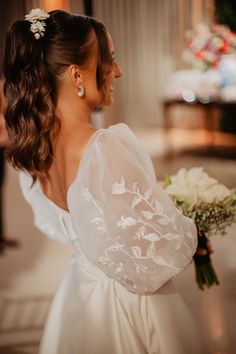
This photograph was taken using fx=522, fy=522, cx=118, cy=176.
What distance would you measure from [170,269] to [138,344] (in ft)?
0.85

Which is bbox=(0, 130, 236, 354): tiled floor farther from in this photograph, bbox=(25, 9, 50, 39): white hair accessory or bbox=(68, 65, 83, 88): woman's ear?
bbox=(25, 9, 50, 39): white hair accessory

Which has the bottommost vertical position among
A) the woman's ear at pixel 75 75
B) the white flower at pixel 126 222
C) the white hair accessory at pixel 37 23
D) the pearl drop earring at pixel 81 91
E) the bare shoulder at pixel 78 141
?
the white flower at pixel 126 222

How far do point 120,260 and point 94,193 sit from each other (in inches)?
8.1

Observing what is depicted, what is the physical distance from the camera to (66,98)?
1453 millimetres

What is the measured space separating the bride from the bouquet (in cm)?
20

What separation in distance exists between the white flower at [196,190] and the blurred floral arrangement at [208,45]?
125 inches

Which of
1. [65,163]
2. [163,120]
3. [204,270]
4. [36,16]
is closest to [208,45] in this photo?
[163,120]

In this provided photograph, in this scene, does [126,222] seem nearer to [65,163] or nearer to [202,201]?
[65,163]

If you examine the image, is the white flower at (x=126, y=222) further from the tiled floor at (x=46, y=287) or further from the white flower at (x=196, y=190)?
the tiled floor at (x=46, y=287)

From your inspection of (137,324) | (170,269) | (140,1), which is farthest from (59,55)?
(140,1)

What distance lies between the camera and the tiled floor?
2.60 metres

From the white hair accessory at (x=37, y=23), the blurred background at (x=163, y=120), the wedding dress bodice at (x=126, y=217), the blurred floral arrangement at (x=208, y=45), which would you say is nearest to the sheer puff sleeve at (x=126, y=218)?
the wedding dress bodice at (x=126, y=217)

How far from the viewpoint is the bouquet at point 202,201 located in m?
1.65

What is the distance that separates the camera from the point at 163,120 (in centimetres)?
564
